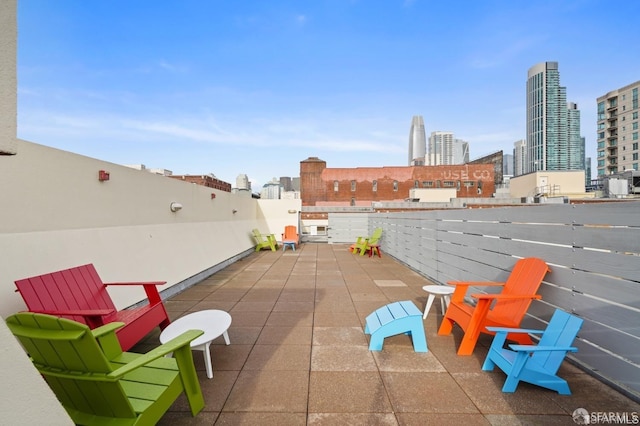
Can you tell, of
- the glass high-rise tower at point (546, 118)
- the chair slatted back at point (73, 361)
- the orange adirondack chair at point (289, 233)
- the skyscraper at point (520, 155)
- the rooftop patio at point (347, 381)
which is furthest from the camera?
the skyscraper at point (520, 155)

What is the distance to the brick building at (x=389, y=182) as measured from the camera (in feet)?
156

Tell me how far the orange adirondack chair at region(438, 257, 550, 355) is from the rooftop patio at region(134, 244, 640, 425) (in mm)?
299

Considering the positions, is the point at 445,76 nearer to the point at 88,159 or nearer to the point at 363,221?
the point at 363,221

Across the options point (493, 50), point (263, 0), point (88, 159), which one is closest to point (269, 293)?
point (88, 159)

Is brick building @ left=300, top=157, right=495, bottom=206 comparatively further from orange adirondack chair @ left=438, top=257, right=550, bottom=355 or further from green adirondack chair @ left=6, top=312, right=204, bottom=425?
green adirondack chair @ left=6, top=312, right=204, bottom=425

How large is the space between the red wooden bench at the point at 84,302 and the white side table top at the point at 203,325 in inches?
12.7

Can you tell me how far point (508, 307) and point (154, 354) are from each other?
3.61 meters

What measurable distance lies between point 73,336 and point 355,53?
12874 millimetres

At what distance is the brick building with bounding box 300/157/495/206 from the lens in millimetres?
47500

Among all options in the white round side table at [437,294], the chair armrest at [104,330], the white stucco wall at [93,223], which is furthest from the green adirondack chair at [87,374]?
the white round side table at [437,294]

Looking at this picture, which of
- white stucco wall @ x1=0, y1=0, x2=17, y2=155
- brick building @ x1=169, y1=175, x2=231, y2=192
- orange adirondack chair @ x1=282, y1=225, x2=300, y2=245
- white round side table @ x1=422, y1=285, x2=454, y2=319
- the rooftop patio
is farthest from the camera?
brick building @ x1=169, y1=175, x2=231, y2=192

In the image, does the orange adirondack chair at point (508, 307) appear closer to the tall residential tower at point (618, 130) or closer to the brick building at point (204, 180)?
the brick building at point (204, 180)

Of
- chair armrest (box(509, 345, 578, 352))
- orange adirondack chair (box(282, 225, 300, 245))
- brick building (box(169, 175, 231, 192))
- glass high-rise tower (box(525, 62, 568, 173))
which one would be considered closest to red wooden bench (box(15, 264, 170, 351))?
chair armrest (box(509, 345, 578, 352))

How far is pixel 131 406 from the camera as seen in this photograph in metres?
1.84
